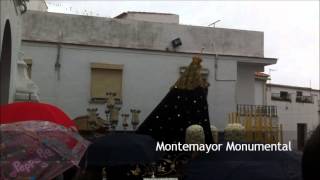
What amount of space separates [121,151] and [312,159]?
1077 centimetres

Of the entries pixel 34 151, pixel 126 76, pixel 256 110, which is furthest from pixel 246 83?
pixel 34 151

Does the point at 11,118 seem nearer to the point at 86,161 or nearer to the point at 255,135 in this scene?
the point at 86,161

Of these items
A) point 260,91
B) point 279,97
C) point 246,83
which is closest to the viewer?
point 246,83

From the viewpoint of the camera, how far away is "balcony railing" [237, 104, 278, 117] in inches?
781

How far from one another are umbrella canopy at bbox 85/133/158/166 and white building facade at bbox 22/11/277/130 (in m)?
6.60

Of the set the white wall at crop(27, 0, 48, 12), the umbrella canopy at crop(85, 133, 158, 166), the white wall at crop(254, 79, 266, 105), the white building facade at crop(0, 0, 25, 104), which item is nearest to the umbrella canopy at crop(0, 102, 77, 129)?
the white building facade at crop(0, 0, 25, 104)

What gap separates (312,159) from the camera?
152cm

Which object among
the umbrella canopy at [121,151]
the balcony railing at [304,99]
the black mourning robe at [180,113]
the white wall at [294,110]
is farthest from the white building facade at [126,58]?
the balcony railing at [304,99]

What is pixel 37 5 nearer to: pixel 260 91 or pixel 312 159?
pixel 260 91

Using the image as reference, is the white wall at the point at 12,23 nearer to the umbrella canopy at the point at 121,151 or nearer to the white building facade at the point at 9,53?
the white building facade at the point at 9,53

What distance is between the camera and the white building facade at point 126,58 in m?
18.9

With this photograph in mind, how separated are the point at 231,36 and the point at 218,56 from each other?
4.19 feet

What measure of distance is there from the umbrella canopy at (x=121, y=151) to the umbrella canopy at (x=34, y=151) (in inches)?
230

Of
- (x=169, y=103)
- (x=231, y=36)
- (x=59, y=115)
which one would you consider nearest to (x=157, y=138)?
(x=169, y=103)
